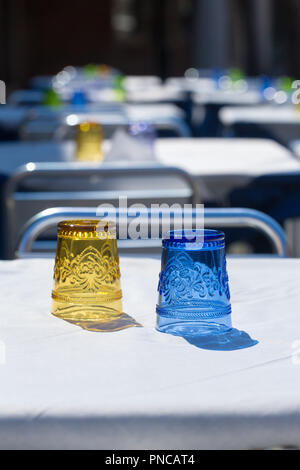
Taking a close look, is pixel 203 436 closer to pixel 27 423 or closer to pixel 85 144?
pixel 27 423

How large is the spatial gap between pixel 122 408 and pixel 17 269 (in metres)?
0.60

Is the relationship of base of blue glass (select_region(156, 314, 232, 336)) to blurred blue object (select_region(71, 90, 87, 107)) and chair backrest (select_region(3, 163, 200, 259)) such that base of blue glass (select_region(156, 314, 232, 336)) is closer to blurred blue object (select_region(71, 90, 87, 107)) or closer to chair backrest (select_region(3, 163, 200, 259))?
chair backrest (select_region(3, 163, 200, 259))

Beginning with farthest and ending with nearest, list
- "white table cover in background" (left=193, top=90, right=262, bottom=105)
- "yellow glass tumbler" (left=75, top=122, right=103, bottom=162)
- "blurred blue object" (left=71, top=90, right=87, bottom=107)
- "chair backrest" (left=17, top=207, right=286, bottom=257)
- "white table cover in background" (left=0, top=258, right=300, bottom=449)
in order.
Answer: "white table cover in background" (left=193, top=90, right=262, bottom=105)
"blurred blue object" (left=71, top=90, right=87, bottom=107)
"yellow glass tumbler" (left=75, top=122, right=103, bottom=162)
"chair backrest" (left=17, top=207, right=286, bottom=257)
"white table cover in background" (left=0, top=258, right=300, bottom=449)

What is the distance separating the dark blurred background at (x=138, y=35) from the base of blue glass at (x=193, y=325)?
10.5 meters

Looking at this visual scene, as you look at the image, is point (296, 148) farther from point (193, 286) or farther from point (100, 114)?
point (193, 286)

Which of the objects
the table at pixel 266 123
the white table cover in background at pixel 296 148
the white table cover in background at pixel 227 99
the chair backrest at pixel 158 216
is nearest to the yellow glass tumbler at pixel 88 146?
the white table cover in background at pixel 296 148

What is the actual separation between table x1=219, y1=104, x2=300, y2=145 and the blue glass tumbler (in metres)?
3.07

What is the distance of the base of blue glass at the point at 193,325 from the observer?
39.7 inches

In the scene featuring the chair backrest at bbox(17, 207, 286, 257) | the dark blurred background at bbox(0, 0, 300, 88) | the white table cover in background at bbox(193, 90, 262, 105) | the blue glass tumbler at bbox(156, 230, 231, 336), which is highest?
the dark blurred background at bbox(0, 0, 300, 88)

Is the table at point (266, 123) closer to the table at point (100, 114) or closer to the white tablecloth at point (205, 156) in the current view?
the table at point (100, 114)

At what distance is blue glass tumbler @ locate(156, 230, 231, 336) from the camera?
38.7 inches

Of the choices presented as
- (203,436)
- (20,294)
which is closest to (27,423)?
(203,436)

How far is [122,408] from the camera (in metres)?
0.77

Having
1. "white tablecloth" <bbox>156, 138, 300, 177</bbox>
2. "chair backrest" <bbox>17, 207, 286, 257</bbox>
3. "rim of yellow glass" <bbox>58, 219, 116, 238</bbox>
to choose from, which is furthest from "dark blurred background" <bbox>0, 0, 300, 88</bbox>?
"rim of yellow glass" <bbox>58, 219, 116, 238</bbox>
